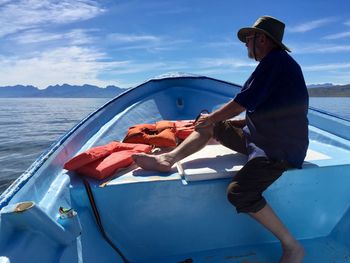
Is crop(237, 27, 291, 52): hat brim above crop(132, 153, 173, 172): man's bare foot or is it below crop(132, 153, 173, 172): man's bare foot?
above

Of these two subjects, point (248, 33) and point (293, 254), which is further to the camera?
point (248, 33)

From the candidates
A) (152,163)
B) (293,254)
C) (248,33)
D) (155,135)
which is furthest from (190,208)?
(248,33)

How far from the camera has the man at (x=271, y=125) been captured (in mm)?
1894

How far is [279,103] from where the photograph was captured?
1939mm

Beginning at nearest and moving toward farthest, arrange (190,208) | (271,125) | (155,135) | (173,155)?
1. (271,125)
2. (190,208)
3. (173,155)
4. (155,135)

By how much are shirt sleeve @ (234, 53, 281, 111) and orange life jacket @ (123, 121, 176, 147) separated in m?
0.99

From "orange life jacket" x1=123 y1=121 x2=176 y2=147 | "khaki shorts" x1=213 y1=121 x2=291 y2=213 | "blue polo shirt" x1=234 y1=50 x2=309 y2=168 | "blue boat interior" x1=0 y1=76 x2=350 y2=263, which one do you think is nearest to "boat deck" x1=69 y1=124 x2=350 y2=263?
"blue boat interior" x1=0 y1=76 x2=350 y2=263

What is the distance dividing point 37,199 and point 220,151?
5.04ft

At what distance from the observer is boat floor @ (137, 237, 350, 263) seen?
216cm

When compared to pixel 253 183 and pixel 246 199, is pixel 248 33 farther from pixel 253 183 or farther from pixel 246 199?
pixel 246 199

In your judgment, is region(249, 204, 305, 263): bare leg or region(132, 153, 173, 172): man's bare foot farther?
region(132, 153, 173, 172): man's bare foot

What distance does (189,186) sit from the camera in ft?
6.63

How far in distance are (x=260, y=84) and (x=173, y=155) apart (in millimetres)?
834

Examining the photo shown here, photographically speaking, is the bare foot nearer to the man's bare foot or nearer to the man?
the man
